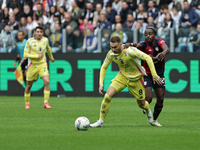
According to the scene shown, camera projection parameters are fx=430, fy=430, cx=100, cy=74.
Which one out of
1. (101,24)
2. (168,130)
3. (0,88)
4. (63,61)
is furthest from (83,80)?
(168,130)

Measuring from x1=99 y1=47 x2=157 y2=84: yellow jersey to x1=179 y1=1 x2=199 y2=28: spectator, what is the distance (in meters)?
9.48

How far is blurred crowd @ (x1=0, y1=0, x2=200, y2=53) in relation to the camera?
1684 centimetres

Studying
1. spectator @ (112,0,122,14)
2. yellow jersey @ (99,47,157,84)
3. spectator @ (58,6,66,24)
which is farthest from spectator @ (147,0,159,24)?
yellow jersey @ (99,47,157,84)

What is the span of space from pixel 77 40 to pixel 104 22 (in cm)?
147

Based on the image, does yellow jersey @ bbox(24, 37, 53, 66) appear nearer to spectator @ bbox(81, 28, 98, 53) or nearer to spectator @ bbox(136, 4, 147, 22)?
spectator @ bbox(81, 28, 98, 53)

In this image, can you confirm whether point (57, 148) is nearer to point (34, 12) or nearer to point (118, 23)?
point (118, 23)

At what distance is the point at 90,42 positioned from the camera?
695 inches

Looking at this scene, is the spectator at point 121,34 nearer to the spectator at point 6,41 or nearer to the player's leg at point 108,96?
the spectator at point 6,41

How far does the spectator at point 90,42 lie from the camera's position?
17531 mm

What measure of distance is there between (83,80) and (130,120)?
8331 millimetres

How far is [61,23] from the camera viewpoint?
1898 cm

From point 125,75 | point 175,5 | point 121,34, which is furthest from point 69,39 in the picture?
point 125,75

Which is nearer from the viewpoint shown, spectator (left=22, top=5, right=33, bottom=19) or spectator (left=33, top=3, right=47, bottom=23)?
spectator (left=33, top=3, right=47, bottom=23)

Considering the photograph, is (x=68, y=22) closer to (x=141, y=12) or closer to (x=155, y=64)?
(x=141, y=12)
